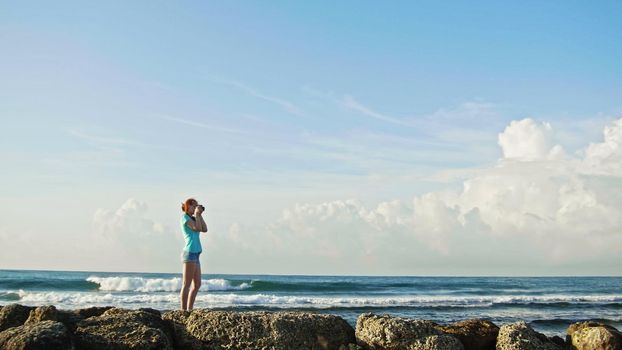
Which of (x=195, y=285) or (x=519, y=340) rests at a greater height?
(x=195, y=285)

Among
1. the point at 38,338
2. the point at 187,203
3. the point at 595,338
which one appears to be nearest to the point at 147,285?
the point at 187,203

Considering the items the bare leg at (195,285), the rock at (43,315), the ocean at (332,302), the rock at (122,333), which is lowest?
the ocean at (332,302)

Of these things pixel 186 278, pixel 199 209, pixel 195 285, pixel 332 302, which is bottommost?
pixel 332 302

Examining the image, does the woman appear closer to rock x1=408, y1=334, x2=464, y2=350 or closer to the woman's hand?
the woman's hand

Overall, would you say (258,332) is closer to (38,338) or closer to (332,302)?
(38,338)

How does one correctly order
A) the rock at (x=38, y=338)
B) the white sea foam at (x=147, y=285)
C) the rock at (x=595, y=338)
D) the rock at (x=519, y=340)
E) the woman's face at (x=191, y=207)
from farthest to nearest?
1. the white sea foam at (x=147, y=285)
2. the woman's face at (x=191, y=207)
3. the rock at (x=595, y=338)
4. the rock at (x=519, y=340)
5. the rock at (x=38, y=338)

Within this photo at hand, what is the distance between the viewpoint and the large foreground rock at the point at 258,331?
6.87 m

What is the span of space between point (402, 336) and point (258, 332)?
171 cm

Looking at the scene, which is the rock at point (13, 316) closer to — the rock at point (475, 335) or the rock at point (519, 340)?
the rock at point (475, 335)

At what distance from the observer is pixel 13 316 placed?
294 inches

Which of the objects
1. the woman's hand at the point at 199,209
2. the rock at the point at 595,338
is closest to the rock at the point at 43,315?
the woman's hand at the point at 199,209

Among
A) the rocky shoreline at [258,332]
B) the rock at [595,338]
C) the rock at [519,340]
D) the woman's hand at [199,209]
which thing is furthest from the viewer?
the woman's hand at [199,209]

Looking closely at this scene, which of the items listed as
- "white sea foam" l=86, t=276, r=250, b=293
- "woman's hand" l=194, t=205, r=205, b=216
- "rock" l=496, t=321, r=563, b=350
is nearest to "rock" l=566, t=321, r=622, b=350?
"rock" l=496, t=321, r=563, b=350

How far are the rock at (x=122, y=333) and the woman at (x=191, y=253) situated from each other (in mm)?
1873
